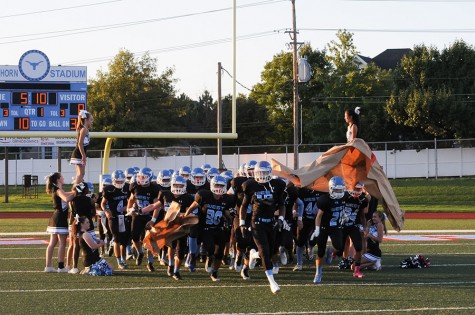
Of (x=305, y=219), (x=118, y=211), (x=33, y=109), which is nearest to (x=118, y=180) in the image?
(x=118, y=211)

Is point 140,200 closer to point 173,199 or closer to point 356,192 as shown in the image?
point 173,199

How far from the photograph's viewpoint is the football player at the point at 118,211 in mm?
12859

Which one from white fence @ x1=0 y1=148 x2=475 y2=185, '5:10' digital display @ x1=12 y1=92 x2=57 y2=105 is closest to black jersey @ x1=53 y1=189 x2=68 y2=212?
'5:10' digital display @ x1=12 y1=92 x2=57 y2=105

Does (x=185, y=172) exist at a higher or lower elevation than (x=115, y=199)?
higher

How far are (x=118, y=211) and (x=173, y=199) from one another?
5.27ft

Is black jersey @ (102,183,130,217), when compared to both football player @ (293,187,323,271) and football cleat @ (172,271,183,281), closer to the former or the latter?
football cleat @ (172,271,183,281)

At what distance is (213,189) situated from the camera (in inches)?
444

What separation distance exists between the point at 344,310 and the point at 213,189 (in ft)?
10.7

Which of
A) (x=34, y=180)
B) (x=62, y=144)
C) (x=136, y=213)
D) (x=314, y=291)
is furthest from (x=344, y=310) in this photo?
(x=34, y=180)

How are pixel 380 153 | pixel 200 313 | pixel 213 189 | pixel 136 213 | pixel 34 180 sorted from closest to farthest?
pixel 200 313
pixel 213 189
pixel 136 213
pixel 34 180
pixel 380 153

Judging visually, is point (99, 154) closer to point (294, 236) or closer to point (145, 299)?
point (294, 236)

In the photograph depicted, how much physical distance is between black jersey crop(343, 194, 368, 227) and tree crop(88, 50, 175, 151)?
3698 cm

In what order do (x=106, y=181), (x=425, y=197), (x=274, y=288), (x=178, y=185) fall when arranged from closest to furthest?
(x=274, y=288), (x=178, y=185), (x=106, y=181), (x=425, y=197)

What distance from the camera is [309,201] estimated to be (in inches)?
514
